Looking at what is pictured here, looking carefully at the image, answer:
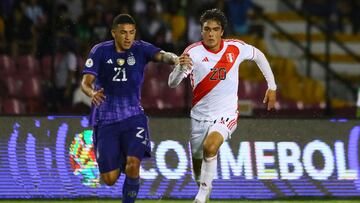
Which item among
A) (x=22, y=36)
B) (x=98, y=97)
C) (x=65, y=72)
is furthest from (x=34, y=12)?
→ (x=98, y=97)

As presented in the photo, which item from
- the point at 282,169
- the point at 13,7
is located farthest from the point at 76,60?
the point at 282,169

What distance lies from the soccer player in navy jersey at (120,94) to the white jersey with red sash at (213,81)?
746mm

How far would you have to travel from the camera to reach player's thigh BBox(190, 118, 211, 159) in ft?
40.4

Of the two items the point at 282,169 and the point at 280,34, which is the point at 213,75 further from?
the point at 280,34

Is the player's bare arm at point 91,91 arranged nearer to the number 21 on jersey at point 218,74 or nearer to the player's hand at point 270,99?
the number 21 on jersey at point 218,74

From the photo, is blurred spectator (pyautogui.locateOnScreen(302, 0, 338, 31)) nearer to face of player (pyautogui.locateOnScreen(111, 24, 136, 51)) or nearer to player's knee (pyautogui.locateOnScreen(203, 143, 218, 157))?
player's knee (pyautogui.locateOnScreen(203, 143, 218, 157))

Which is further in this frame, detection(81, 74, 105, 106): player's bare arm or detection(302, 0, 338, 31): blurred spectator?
detection(302, 0, 338, 31): blurred spectator

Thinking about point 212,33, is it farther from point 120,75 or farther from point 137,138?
point 137,138

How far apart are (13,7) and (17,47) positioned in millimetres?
995

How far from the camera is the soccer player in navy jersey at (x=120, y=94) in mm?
11461

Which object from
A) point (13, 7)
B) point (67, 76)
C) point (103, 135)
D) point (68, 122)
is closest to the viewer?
point (103, 135)

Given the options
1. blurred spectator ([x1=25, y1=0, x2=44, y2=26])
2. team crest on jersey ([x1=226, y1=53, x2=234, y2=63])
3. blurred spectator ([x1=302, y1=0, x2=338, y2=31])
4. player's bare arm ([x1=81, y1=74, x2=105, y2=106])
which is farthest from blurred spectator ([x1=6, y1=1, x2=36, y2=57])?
blurred spectator ([x1=302, y1=0, x2=338, y2=31])

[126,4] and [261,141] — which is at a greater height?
[126,4]

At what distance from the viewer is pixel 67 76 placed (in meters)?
16.8
